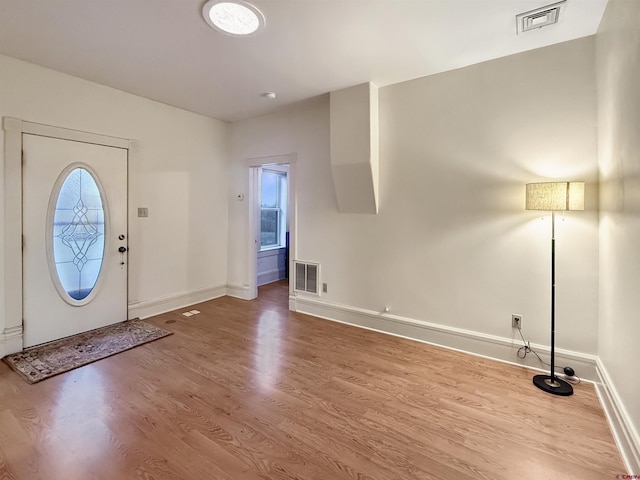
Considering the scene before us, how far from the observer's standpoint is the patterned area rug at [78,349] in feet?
8.77

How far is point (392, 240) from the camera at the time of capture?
3508 millimetres

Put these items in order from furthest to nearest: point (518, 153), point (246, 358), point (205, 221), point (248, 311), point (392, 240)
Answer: point (205, 221), point (248, 311), point (392, 240), point (246, 358), point (518, 153)

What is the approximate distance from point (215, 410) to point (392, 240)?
2391 mm

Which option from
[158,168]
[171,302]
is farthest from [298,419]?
[158,168]

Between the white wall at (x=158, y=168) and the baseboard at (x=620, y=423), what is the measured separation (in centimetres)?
463

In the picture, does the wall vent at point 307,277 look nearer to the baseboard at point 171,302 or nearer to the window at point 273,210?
the baseboard at point 171,302

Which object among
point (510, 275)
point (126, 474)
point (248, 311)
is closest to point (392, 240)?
point (510, 275)

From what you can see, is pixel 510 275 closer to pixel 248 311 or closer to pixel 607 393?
pixel 607 393

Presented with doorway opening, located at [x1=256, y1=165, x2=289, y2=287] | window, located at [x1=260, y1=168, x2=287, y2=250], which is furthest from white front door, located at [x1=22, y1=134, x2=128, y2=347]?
window, located at [x1=260, y1=168, x2=287, y2=250]

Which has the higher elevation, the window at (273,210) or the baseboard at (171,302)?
the window at (273,210)

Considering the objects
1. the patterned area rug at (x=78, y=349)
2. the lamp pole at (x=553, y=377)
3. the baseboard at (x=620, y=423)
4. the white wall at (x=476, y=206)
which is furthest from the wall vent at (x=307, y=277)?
the baseboard at (x=620, y=423)

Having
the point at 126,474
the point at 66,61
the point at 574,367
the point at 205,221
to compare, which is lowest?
the point at 126,474

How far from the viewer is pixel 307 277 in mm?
4219

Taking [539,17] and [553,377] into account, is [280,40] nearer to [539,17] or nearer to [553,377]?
[539,17]
